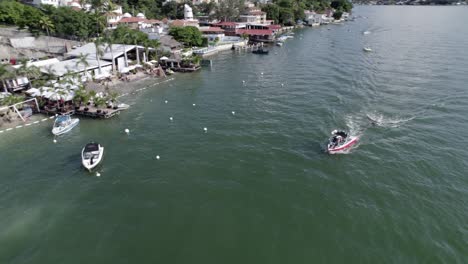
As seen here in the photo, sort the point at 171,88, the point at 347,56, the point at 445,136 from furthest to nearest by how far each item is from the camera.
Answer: the point at 347,56, the point at 171,88, the point at 445,136

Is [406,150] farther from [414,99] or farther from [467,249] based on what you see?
[414,99]

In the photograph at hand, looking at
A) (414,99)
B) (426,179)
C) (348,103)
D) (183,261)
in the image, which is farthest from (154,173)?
(414,99)

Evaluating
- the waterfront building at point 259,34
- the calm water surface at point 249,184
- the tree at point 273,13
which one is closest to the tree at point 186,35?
the waterfront building at point 259,34

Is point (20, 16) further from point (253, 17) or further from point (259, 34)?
point (253, 17)

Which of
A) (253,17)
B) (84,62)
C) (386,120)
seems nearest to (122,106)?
(84,62)

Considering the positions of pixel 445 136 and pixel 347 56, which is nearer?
pixel 445 136

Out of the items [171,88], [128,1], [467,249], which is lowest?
[467,249]

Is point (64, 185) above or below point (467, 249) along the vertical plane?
above

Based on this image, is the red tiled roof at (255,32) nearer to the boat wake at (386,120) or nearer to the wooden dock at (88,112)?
the boat wake at (386,120)
